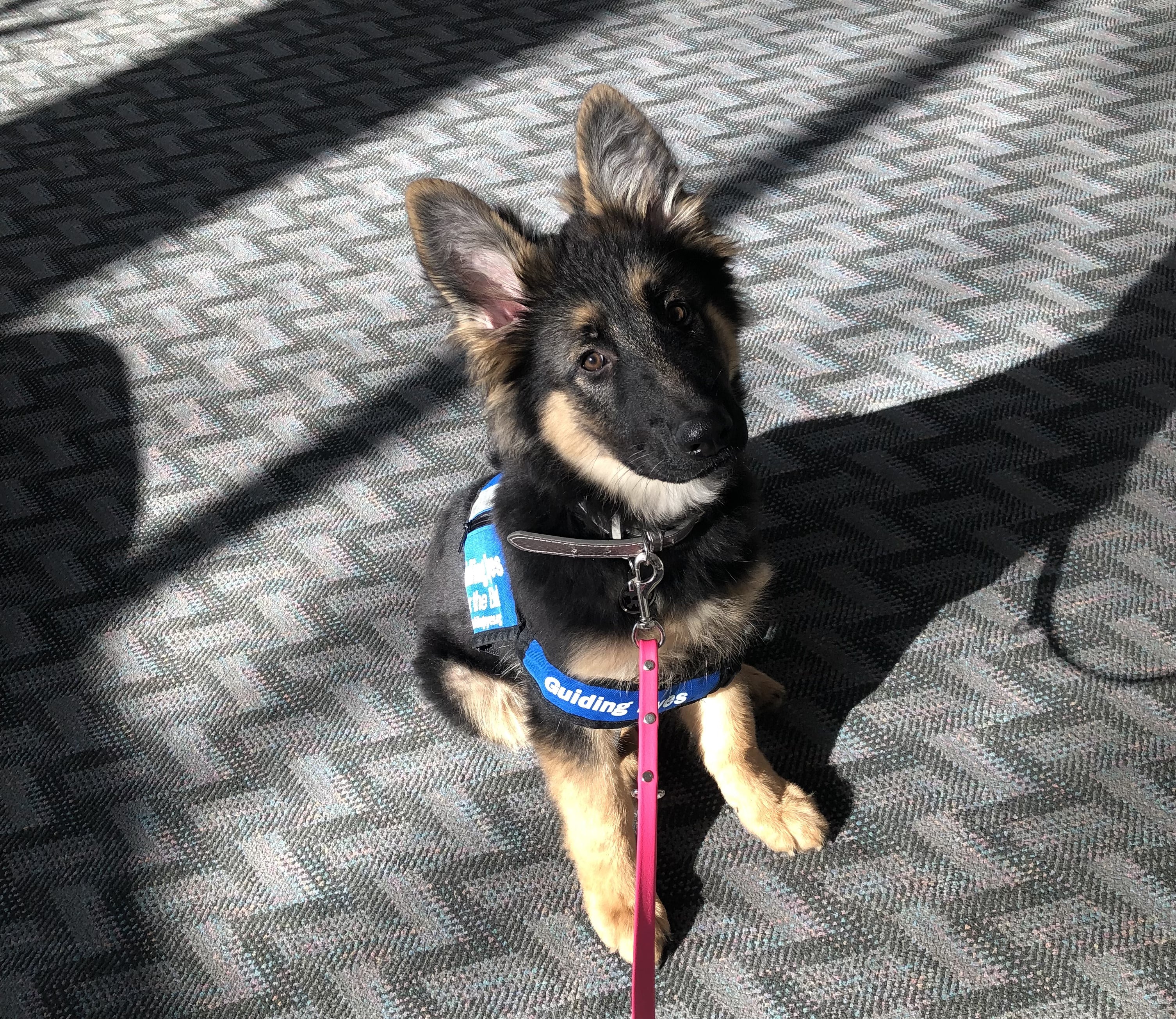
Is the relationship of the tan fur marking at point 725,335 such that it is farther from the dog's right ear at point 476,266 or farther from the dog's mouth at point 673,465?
the dog's right ear at point 476,266

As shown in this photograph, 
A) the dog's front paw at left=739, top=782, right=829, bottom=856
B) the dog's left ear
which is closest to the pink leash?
the dog's front paw at left=739, top=782, right=829, bottom=856

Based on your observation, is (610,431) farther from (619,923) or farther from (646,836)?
(619,923)

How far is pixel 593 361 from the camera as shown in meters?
1.95

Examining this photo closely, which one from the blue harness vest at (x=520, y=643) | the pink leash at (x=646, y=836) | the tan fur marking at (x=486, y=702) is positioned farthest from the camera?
the tan fur marking at (x=486, y=702)

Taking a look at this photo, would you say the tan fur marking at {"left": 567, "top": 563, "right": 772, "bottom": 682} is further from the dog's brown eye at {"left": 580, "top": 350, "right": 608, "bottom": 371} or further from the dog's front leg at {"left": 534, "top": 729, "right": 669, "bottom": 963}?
the dog's brown eye at {"left": 580, "top": 350, "right": 608, "bottom": 371}

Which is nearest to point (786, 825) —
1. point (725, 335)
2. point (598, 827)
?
point (598, 827)

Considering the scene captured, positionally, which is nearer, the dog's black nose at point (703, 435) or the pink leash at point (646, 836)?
the pink leash at point (646, 836)

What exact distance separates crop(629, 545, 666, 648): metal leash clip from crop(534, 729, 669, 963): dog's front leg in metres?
0.23

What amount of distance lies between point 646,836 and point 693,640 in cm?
36

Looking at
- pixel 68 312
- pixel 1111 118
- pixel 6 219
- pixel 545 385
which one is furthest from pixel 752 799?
pixel 6 219

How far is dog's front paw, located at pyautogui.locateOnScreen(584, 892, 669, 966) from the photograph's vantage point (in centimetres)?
194

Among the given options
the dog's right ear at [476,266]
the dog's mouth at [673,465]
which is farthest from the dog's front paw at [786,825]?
the dog's right ear at [476,266]

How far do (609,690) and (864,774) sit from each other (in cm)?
66

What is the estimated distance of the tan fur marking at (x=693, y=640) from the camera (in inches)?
74.4
